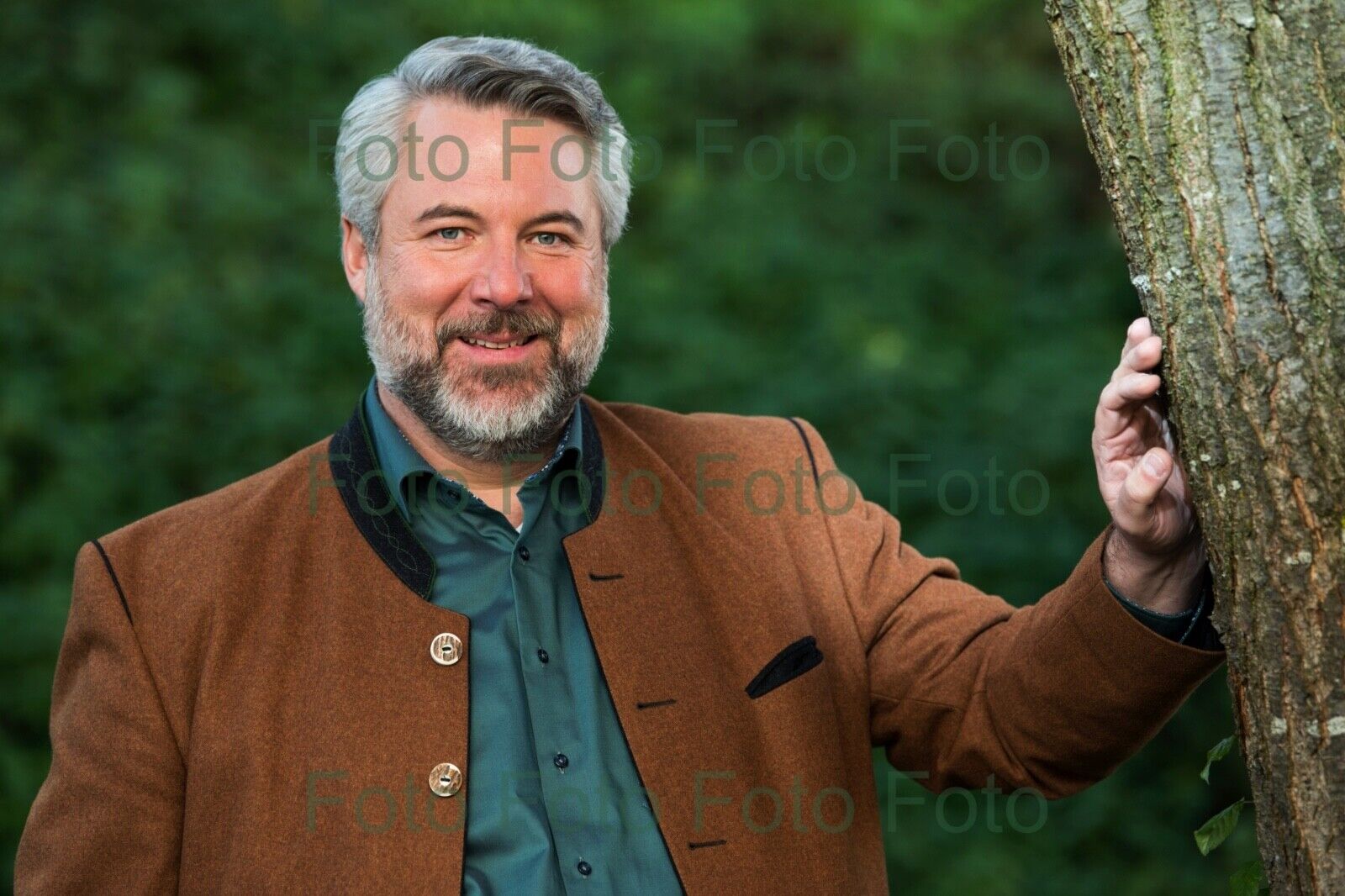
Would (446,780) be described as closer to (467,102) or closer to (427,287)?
(427,287)

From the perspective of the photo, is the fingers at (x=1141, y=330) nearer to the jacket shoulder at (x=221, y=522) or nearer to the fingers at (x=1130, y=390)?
the fingers at (x=1130, y=390)

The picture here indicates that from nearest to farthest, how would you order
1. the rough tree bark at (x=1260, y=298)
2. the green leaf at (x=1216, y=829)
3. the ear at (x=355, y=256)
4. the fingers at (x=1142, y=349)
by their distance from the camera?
1. the rough tree bark at (x=1260, y=298)
2. the fingers at (x=1142, y=349)
3. the green leaf at (x=1216, y=829)
4. the ear at (x=355, y=256)

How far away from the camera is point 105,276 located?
16.3ft

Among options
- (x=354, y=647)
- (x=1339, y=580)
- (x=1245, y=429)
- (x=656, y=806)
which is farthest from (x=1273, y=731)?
(x=354, y=647)

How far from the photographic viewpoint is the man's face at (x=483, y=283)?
90.4 inches

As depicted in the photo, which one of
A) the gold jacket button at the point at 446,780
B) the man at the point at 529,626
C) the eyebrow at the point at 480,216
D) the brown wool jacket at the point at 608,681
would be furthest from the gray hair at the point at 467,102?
the gold jacket button at the point at 446,780

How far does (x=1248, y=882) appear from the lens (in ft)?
6.15

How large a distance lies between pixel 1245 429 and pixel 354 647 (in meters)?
1.23

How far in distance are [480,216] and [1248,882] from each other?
1.41 metres

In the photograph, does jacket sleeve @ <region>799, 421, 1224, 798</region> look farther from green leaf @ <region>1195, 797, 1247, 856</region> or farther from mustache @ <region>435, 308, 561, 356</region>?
mustache @ <region>435, 308, 561, 356</region>

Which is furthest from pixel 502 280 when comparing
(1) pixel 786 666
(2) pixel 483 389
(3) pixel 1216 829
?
(3) pixel 1216 829

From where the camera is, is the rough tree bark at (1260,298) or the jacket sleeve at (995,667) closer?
the rough tree bark at (1260,298)

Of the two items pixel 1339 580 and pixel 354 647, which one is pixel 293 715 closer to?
pixel 354 647

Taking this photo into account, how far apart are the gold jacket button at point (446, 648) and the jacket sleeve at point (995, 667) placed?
0.63m
